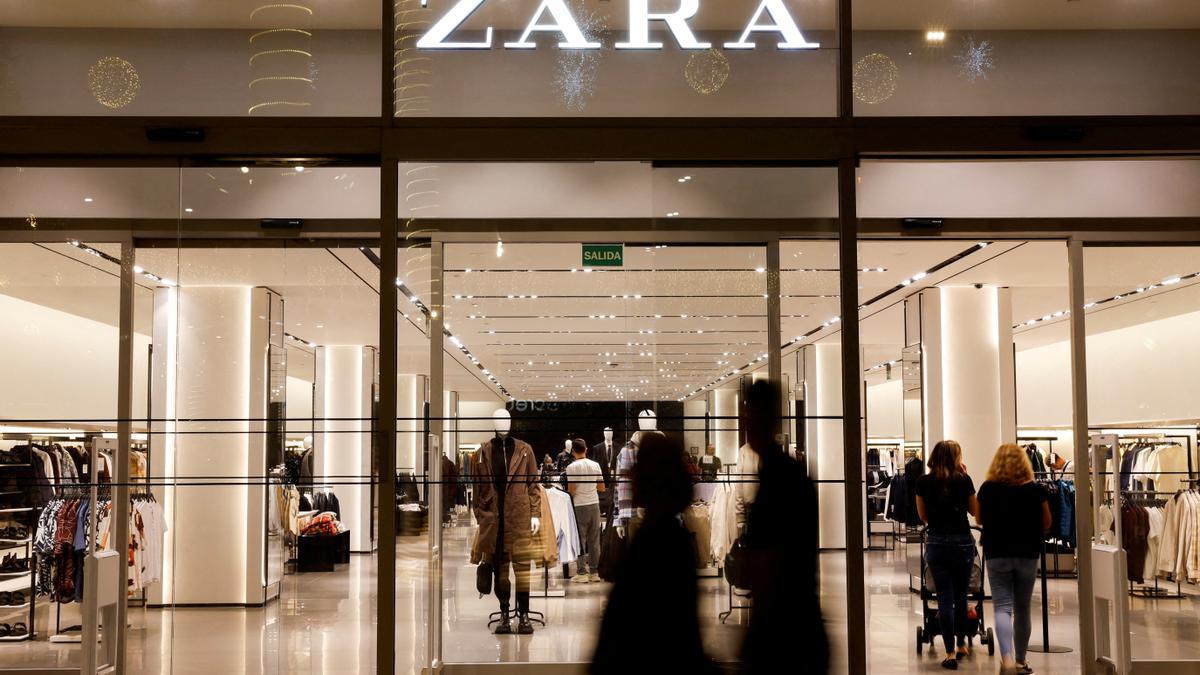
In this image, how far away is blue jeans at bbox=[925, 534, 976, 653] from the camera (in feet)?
23.5

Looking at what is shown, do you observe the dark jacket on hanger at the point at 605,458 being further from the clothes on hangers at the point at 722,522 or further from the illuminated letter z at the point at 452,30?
the illuminated letter z at the point at 452,30

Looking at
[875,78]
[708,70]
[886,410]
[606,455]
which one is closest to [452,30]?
[708,70]

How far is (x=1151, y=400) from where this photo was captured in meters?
8.52

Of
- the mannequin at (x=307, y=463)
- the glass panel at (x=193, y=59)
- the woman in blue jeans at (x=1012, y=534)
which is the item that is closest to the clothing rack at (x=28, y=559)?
the mannequin at (x=307, y=463)

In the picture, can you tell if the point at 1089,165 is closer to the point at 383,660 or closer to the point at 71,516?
the point at 383,660

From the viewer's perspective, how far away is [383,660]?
4480mm

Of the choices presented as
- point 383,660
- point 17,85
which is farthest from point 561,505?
point 17,85

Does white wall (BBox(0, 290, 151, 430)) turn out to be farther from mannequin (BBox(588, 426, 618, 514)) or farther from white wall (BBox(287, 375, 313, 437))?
mannequin (BBox(588, 426, 618, 514))

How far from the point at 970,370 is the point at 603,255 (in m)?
7.39

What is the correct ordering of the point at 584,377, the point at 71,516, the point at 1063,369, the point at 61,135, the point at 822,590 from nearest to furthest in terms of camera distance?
the point at 822,590 < the point at 61,135 < the point at 584,377 < the point at 71,516 < the point at 1063,369

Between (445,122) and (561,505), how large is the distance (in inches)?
83.9

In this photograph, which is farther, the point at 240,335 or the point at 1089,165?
the point at 1089,165

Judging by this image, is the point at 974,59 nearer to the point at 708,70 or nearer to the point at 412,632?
the point at 708,70

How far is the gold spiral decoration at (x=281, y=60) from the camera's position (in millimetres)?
4785
